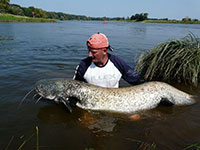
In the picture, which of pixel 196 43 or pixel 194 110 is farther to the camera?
pixel 196 43

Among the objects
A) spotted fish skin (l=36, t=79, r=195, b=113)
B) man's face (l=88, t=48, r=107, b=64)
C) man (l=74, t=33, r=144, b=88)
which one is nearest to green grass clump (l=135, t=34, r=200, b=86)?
spotted fish skin (l=36, t=79, r=195, b=113)

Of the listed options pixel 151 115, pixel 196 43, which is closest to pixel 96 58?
pixel 151 115

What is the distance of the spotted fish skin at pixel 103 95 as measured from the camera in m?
3.84

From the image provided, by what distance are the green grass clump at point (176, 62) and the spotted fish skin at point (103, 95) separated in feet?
7.91

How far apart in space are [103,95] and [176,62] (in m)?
3.56

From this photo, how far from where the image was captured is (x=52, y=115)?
405cm

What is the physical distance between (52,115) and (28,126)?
0.62 metres

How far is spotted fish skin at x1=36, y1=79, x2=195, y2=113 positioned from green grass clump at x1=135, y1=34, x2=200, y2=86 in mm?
2412

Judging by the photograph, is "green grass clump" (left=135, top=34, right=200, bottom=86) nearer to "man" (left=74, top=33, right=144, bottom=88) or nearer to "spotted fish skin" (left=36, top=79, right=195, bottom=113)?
"spotted fish skin" (left=36, top=79, right=195, bottom=113)

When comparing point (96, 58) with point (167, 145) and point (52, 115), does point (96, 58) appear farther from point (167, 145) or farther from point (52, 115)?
point (167, 145)

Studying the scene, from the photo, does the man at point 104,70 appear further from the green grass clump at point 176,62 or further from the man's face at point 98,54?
the green grass clump at point 176,62

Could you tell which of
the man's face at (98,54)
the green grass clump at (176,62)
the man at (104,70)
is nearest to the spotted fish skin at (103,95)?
the man at (104,70)

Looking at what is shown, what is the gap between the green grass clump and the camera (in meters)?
5.84

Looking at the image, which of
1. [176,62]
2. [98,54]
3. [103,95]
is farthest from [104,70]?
A: [176,62]
